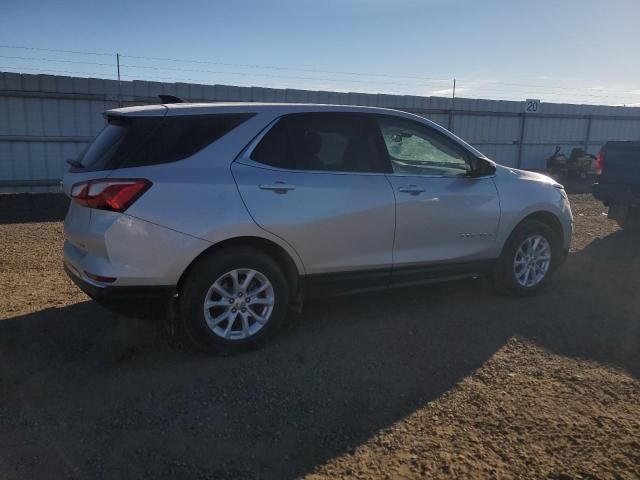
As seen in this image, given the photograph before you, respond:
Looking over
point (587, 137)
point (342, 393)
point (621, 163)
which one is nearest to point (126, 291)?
point (342, 393)

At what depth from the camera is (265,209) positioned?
157 inches

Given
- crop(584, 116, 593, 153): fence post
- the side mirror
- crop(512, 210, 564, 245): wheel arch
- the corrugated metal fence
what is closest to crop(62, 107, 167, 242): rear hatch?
the side mirror

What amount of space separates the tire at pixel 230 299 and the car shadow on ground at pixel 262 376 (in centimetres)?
15

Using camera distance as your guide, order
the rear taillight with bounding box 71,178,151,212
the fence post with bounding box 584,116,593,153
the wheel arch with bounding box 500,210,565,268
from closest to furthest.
A: the rear taillight with bounding box 71,178,151,212 → the wheel arch with bounding box 500,210,565,268 → the fence post with bounding box 584,116,593,153

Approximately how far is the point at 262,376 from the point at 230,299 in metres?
0.60

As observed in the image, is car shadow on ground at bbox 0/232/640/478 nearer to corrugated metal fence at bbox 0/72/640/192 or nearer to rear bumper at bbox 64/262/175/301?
rear bumper at bbox 64/262/175/301

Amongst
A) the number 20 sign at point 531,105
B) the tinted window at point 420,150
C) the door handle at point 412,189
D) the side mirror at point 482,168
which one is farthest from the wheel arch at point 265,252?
the number 20 sign at point 531,105

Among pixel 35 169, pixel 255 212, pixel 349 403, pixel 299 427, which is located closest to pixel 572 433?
pixel 349 403

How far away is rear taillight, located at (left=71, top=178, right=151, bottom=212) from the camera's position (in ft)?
11.9

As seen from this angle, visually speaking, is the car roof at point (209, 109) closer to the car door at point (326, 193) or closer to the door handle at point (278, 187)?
the car door at point (326, 193)

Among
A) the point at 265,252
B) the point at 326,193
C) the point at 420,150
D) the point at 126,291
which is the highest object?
the point at 420,150

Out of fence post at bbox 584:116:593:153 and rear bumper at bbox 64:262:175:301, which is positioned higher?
fence post at bbox 584:116:593:153

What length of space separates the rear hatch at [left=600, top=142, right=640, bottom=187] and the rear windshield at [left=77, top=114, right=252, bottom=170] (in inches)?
260

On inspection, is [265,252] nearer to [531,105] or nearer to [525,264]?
[525,264]
